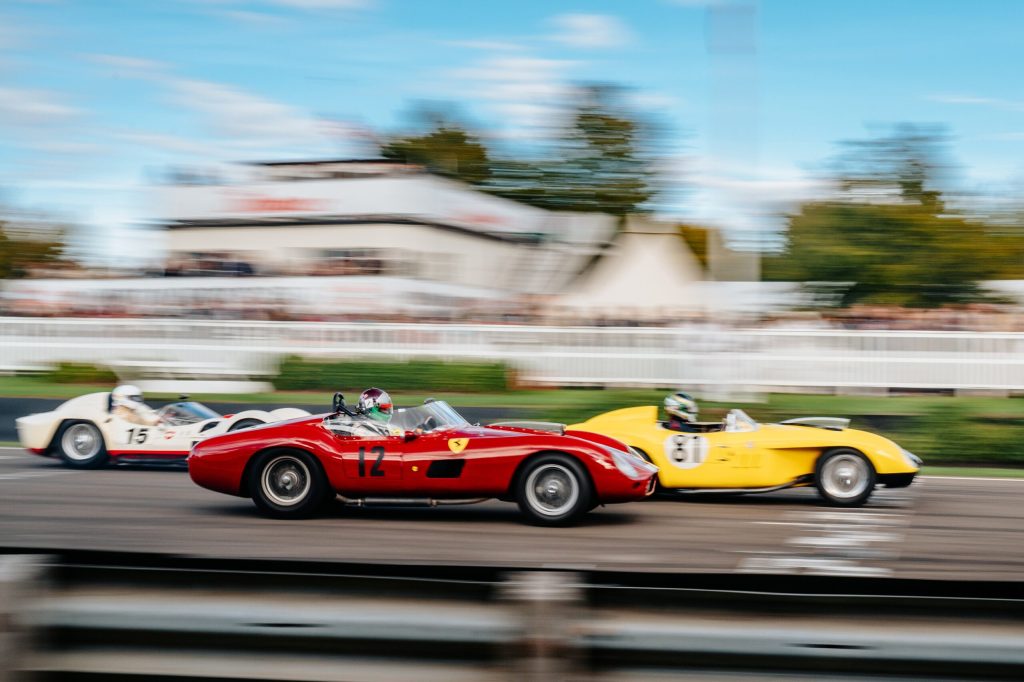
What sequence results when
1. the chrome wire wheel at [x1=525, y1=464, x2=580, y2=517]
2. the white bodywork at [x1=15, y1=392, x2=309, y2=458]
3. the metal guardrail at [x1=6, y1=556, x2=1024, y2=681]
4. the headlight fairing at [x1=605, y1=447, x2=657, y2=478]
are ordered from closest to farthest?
1. the metal guardrail at [x1=6, y1=556, x2=1024, y2=681]
2. the headlight fairing at [x1=605, y1=447, x2=657, y2=478]
3. the chrome wire wheel at [x1=525, y1=464, x2=580, y2=517]
4. the white bodywork at [x1=15, y1=392, x2=309, y2=458]

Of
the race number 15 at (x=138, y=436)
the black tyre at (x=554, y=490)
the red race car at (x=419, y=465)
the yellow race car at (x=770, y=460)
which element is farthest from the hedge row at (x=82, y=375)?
the black tyre at (x=554, y=490)

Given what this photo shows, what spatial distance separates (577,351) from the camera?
75.5 feet

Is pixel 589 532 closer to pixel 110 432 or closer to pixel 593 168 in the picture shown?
pixel 110 432

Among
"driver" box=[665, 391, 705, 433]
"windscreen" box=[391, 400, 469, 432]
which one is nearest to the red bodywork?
"windscreen" box=[391, 400, 469, 432]

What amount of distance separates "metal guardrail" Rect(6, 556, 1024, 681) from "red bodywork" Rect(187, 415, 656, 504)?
5.79 meters

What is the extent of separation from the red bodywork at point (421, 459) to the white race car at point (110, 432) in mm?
3821

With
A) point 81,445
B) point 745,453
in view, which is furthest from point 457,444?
point 81,445

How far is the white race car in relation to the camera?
44.2 feet

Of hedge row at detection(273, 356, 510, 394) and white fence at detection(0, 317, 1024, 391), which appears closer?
white fence at detection(0, 317, 1024, 391)

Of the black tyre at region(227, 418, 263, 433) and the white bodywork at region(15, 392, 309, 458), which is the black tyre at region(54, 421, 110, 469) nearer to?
the white bodywork at region(15, 392, 309, 458)

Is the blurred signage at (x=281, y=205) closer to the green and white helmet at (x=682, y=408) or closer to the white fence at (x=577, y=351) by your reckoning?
the white fence at (x=577, y=351)

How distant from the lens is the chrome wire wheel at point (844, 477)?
10.8 meters

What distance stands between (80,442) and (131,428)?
2.24 feet

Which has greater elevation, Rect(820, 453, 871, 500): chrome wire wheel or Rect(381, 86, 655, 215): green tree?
Rect(381, 86, 655, 215): green tree
